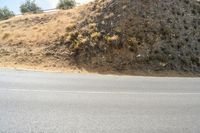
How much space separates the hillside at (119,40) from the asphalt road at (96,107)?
23.8 ft

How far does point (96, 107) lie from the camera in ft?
29.0

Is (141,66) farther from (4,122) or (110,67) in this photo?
(4,122)

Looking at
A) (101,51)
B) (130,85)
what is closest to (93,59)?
(101,51)

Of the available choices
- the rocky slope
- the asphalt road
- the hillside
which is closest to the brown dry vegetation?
the hillside

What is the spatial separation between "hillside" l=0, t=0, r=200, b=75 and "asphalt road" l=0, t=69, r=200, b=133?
7252 millimetres

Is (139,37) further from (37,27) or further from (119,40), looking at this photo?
(37,27)

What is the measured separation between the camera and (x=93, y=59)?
20750 millimetres

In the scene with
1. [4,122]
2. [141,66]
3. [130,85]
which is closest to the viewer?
[4,122]

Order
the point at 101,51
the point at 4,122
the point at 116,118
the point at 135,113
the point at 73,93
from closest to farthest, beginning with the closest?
the point at 4,122
the point at 116,118
the point at 135,113
the point at 73,93
the point at 101,51

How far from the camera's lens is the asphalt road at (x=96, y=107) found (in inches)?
283

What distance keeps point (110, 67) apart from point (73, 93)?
364 inches

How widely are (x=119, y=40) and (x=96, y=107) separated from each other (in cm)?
1287

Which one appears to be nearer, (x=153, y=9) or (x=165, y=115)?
(x=165, y=115)

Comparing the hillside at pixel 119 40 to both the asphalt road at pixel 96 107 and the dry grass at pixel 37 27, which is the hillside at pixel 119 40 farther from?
the asphalt road at pixel 96 107
